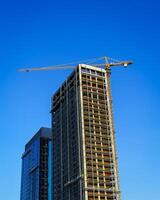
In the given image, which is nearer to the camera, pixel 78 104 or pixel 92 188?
pixel 92 188

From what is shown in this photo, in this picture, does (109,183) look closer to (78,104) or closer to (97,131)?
(97,131)

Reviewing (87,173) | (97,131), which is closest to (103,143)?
(97,131)

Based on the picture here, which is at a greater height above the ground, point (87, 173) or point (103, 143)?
point (103, 143)

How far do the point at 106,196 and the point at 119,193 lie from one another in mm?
7033

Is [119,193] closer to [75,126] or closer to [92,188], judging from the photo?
[92,188]

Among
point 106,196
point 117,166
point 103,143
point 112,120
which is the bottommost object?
point 106,196

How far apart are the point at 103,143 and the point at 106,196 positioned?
1081 inches

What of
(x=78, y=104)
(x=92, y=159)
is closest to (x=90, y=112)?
(x=78, y=104)

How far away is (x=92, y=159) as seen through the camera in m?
184

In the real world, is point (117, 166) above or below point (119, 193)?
above

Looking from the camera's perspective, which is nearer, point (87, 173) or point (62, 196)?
point (87, 173)

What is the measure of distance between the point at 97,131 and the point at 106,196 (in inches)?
1330

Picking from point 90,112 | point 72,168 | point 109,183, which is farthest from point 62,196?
point 90,112

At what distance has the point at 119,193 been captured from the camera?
181 m
